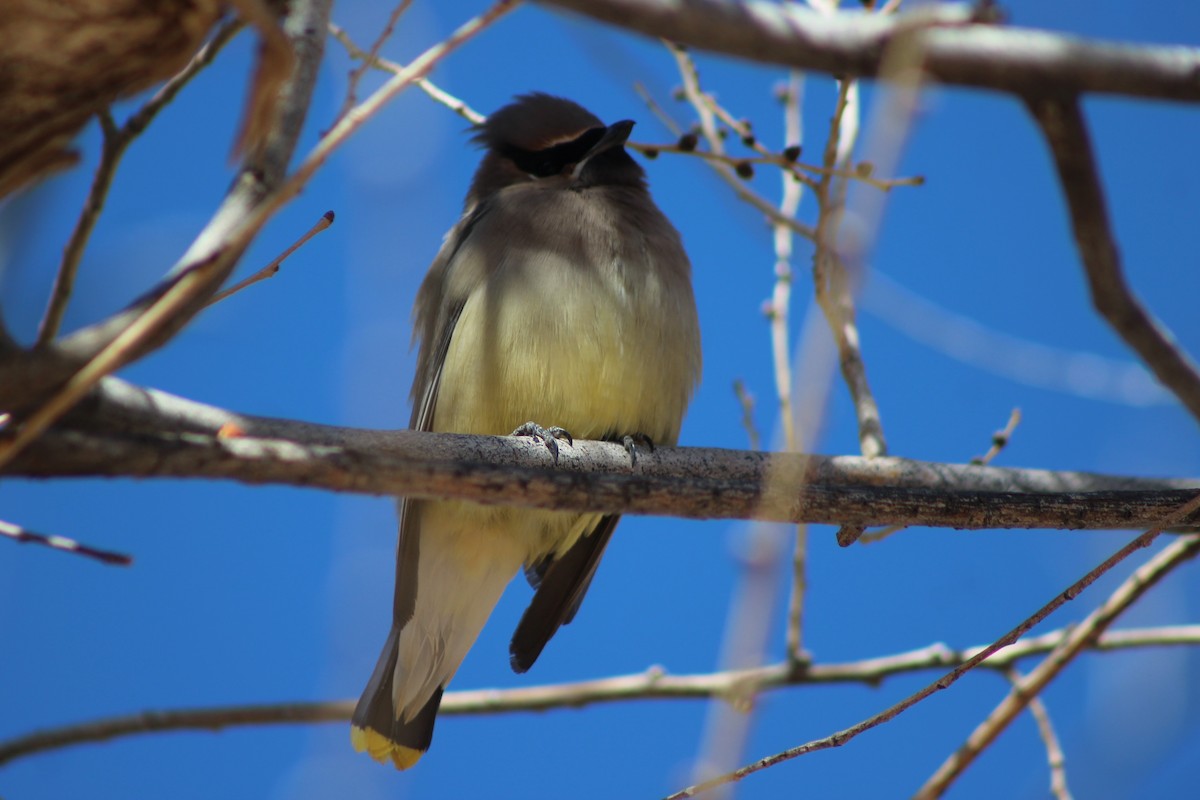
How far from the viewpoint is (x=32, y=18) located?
2068mm

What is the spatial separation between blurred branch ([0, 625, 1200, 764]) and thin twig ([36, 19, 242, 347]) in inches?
108

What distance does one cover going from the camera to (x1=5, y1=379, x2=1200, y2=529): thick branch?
196 centimetres

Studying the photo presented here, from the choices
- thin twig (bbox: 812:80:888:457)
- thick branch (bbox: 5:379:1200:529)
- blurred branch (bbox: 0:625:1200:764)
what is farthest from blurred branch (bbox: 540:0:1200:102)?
blurred branch (bbox: 0:625:1200:764)

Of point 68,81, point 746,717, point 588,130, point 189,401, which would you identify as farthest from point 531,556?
point 746,717

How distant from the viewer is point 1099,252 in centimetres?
342

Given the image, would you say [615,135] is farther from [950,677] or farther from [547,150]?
[950,677]

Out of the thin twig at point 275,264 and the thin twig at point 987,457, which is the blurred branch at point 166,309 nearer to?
the thin twig at point 275,264

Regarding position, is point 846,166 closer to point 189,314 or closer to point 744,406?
point 744,406

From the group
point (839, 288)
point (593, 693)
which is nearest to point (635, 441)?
point (839, 288)

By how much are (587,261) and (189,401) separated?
2877 millimetres

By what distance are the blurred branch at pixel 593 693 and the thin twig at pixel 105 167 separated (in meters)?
2.73

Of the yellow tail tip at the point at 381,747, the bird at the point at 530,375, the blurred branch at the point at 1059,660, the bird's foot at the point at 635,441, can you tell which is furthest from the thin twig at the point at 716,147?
the yellow tail tip at the point at 381,747

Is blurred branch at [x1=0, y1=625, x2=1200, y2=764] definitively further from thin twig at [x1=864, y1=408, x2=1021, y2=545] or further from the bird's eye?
the bird's eye

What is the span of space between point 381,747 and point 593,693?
3.09 ft
